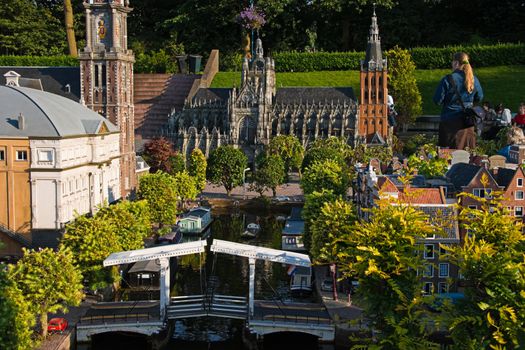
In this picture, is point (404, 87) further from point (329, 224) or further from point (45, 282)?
point (45, 282)

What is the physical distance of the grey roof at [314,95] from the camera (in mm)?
119812

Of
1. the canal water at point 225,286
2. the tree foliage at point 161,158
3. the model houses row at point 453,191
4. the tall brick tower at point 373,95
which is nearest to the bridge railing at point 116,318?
the canal water at point 225,286

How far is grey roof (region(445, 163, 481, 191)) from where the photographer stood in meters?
51.4

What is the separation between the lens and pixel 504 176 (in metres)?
52.2

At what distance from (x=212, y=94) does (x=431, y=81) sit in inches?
1517

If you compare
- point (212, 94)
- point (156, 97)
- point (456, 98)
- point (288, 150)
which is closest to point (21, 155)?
point (456, 98)

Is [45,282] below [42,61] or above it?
below

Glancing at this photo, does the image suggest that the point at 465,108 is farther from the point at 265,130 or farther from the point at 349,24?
the point at 349,24

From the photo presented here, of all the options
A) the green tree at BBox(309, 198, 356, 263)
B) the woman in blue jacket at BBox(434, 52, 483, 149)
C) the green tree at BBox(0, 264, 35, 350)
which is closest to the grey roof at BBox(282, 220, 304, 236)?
the green tree at BBox(309, 198, 356, 263)

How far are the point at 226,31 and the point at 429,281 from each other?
101m

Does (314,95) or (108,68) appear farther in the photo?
(314,95)

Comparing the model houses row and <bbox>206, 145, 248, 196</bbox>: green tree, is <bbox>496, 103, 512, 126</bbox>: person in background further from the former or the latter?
the model houses row

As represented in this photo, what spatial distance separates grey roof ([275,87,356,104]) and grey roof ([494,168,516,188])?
66.6m

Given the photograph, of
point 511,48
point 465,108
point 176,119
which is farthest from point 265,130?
point 465,108
